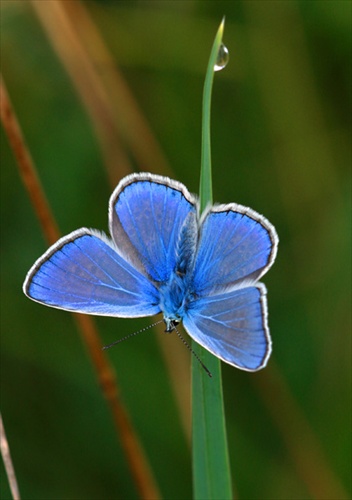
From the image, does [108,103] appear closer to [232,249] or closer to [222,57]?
[222,57]

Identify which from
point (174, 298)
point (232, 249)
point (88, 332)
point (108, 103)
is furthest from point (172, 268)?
point (108, 103)

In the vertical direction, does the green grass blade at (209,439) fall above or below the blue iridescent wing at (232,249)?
below

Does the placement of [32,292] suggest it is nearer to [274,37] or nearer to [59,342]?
[59,342]

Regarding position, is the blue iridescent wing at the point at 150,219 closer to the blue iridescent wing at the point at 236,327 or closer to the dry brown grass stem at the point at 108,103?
the blue iridescent wing at the point at 236,327

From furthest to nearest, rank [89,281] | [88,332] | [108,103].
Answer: [108,103] < [88,332] < [89,281]

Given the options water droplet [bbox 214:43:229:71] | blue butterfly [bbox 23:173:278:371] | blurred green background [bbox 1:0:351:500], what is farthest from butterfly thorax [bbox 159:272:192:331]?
blurred green background [bbox 1:0:351:500]

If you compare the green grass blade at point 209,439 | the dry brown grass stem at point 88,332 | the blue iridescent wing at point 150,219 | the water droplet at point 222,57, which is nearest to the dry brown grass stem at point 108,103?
the dry brown grass stem at point 88,332
